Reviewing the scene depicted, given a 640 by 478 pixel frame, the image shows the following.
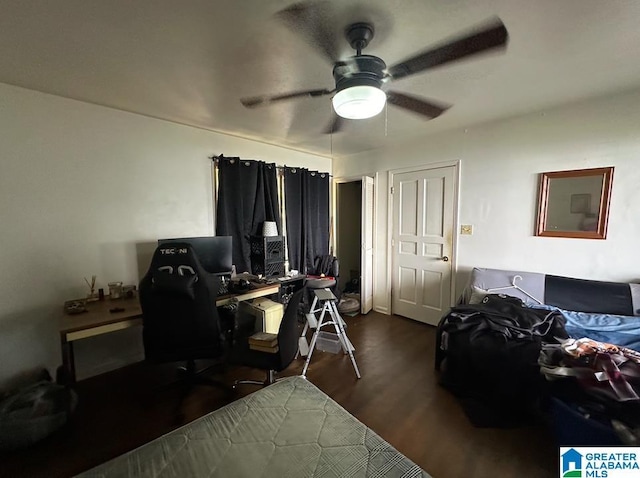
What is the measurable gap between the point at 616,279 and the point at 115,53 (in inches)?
161

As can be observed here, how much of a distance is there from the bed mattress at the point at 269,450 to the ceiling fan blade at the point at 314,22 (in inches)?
74.1

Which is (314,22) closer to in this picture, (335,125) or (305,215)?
(335,125)

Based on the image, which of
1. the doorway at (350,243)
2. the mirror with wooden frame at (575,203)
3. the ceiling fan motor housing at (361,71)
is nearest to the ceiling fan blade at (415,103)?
the ceiling fan motor housing at (361,71)

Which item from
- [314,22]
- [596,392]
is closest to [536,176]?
[596,392]

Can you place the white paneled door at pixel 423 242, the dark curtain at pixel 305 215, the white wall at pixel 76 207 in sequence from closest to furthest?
the white wall at pixel 76 207 → the white paneled door at pixel 423 242 → the dark curtain at pixel 305 215

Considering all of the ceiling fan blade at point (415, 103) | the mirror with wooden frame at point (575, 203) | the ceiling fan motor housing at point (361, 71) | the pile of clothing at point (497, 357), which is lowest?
the pile of clothing at point (497, 357)

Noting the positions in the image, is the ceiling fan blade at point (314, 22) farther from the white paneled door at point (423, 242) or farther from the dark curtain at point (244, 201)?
the white paneled door at point (423, 242)

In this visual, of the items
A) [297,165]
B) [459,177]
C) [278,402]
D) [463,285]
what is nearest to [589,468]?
[278,402]

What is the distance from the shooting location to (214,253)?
2.81 m

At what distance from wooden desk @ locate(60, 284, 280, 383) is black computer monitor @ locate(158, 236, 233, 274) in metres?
0.47

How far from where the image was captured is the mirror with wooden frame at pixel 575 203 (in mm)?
2381

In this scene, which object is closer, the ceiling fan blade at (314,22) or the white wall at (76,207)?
the ceiling fan blade at (314,22)

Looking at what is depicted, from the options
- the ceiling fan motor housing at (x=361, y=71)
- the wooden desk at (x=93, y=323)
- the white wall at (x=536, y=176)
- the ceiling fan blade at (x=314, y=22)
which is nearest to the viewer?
the ceiling fan blade at (x=314, y=22)

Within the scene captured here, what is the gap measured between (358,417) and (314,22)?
2.43 metres
